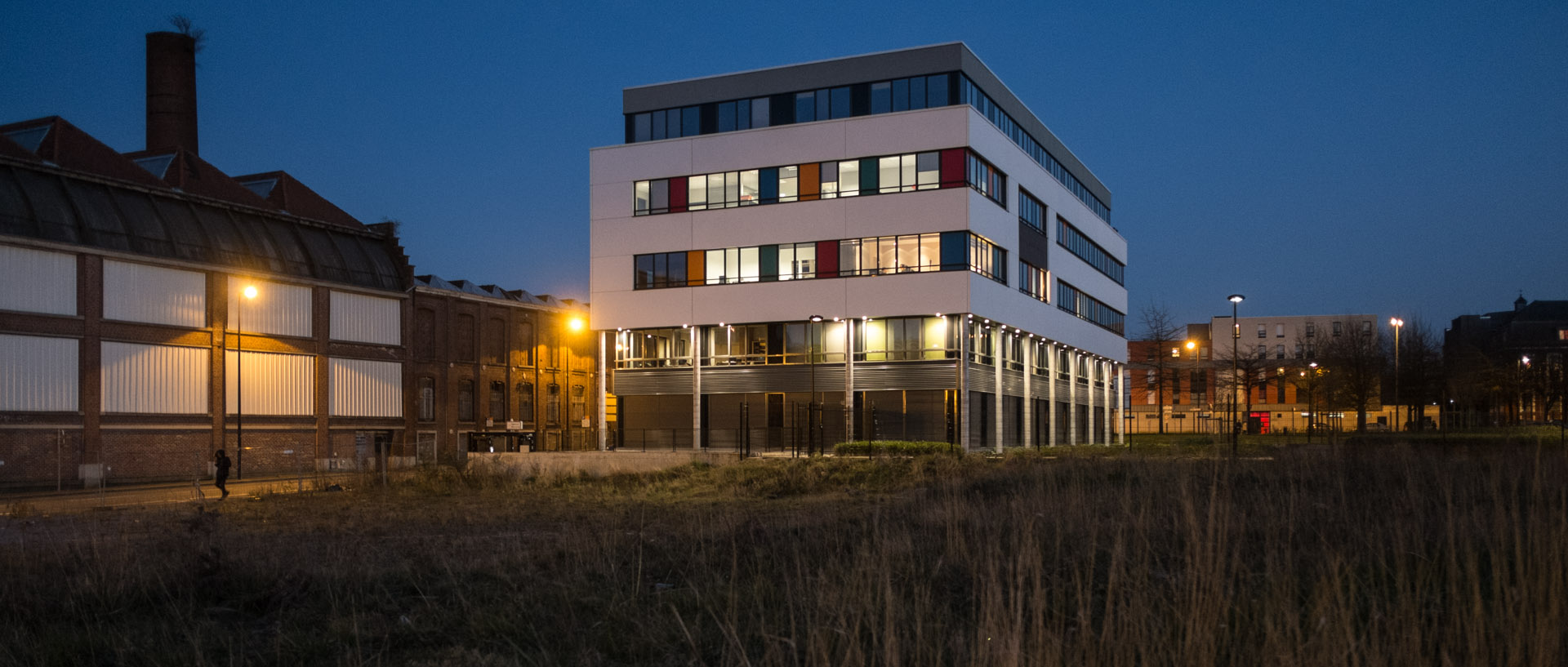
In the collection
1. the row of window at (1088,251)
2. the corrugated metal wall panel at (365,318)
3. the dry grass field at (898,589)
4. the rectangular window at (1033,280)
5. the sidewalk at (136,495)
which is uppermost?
the row of window at (1088,251)

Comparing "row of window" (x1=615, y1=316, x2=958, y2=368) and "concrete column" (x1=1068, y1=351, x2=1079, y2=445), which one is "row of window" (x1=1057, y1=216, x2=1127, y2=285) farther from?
"row of window" (x1=615, y1=316, x2=958, y2=368)

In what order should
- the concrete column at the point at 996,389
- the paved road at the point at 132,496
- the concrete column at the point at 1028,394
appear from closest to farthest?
the paved road at the point at 132,496, the concrete column at the point at 996,389, the concrete column at the point at 1028,394

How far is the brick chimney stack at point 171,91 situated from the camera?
2467 inches

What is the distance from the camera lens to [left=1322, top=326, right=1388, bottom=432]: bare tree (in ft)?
204

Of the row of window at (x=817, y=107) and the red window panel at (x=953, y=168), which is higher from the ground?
the row of window at (x=817, y=107)

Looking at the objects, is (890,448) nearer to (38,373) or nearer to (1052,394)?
(1052,394)

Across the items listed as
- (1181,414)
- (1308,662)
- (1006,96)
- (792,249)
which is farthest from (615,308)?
(1181,414)

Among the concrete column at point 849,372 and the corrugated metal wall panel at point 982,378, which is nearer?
the corrugated metal wall panel at point 982,378

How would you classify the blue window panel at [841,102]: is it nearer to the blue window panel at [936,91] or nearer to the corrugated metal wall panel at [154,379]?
the blue window panel at [936,91]

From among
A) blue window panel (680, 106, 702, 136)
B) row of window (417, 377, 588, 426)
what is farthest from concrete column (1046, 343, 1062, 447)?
row of window (417, 377, 588, 426)

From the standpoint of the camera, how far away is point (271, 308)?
5341cm

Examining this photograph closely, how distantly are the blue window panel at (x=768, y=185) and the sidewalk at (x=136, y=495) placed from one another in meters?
22.6

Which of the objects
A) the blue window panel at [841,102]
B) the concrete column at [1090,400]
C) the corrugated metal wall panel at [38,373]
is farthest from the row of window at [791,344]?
the concrete column at [1090,400]

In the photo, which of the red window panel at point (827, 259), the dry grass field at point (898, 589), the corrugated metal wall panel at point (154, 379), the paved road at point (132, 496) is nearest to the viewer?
the dry grass field at point (898, 589)
